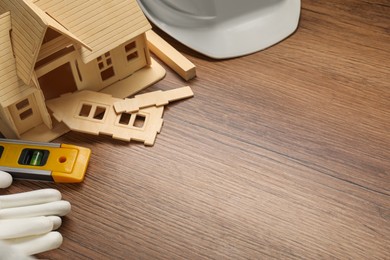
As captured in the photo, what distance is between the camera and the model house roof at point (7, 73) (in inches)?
28.1

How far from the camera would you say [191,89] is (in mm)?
832

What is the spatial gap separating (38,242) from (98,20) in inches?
11.1

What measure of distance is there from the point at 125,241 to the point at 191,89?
0.24 metres

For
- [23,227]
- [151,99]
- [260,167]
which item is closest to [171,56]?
[151,99]

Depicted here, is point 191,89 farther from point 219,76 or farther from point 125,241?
point 125,241

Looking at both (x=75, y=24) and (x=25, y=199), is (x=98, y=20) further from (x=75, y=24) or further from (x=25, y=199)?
(x=25, y=199)

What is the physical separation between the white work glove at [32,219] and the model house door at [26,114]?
0.25 ft

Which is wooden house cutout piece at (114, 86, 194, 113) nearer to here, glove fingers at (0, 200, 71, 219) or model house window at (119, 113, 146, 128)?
model house window at (119, 113, 146, 128)

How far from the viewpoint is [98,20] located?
761 millimetres

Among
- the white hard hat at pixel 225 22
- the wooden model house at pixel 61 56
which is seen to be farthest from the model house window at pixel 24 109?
the white hard hat at pixel 225 22

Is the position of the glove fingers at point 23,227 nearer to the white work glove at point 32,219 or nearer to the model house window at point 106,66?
the white work glove at point 32,219

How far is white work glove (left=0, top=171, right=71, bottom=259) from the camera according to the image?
66 cm

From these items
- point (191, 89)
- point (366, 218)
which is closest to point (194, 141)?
point (191, 89)

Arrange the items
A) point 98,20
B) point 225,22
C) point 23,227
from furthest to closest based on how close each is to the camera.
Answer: point 225,22
point 98,20
point 23,227
